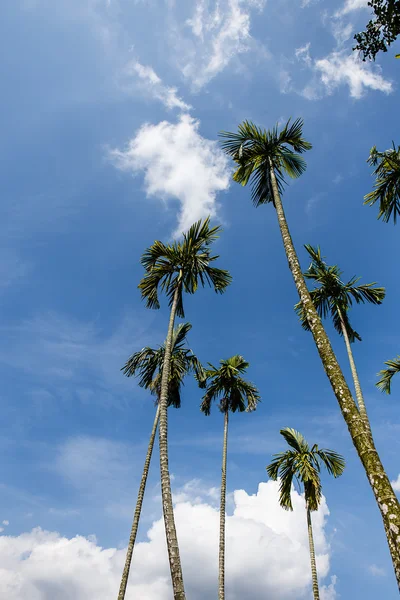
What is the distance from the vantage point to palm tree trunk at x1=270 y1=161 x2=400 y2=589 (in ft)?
17.7

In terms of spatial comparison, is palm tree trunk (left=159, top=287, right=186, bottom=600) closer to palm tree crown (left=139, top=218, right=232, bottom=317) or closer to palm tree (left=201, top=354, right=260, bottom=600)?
palm tree crown (left=139, top=218, right=232, bottom=317)

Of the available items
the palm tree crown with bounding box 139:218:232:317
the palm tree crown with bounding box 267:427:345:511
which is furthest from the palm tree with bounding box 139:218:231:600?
the palm tree crown with bounding box 267:427:345:511

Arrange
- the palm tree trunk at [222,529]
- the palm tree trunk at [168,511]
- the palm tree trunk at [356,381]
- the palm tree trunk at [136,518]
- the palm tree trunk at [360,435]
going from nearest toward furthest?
the palm tree trunk at [360,435] → the palm tree trunk at [168,511] → the palm tree trunk at [356,381] → the palm tree trunk at [136,518] → the palm tree trunk at [222,529]

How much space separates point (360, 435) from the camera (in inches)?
259

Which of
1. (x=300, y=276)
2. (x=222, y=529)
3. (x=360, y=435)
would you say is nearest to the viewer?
(x=360, y=435)

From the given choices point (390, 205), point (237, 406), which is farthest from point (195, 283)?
point (237, 406)

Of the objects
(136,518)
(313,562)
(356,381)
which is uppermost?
(356,381)

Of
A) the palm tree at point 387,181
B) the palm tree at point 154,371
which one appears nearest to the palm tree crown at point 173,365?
the palm tree at point 154,371

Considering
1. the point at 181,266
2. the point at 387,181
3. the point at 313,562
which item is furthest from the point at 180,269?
the point at 313,562

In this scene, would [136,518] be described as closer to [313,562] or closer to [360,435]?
[313,562]

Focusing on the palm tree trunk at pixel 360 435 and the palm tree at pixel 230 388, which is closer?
the palm tree trunk at pixel 360 435

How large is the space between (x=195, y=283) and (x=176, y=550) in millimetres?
8998

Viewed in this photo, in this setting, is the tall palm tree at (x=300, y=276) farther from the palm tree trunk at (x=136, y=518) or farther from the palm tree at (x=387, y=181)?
the palm tree trunk at (x=136, y=518)

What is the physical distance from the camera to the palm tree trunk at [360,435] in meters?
5.41
